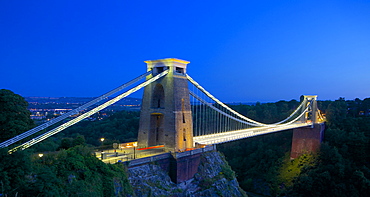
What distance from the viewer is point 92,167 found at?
14.0 m

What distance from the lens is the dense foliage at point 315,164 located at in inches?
1289

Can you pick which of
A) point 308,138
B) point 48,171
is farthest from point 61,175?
point 308,138

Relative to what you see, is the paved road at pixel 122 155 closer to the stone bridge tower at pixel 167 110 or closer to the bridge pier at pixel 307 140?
the stone bridge tower at pixel 167 110

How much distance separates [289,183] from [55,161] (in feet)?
102

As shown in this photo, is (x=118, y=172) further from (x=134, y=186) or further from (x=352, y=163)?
(x=352, y=163)

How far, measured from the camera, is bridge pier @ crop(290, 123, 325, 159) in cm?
3831

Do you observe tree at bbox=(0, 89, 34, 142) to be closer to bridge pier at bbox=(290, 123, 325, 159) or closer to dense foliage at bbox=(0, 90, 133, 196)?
dense foliage at bbox=(0, 90, 133, 196)

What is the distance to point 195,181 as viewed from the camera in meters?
20.3

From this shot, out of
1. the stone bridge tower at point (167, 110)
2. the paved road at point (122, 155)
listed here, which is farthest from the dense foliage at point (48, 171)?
the stone bridge tower at point (167, 110)

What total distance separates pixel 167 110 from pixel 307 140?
25966 mm

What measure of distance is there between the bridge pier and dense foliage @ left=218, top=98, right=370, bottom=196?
92 centimetres

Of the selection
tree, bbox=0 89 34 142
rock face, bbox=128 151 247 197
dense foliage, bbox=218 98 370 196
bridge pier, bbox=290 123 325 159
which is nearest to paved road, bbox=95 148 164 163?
rock face, bbox=128 151 247 197

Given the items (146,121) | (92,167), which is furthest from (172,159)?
(92,167)

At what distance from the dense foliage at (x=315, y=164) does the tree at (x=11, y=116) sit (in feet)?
98.2
